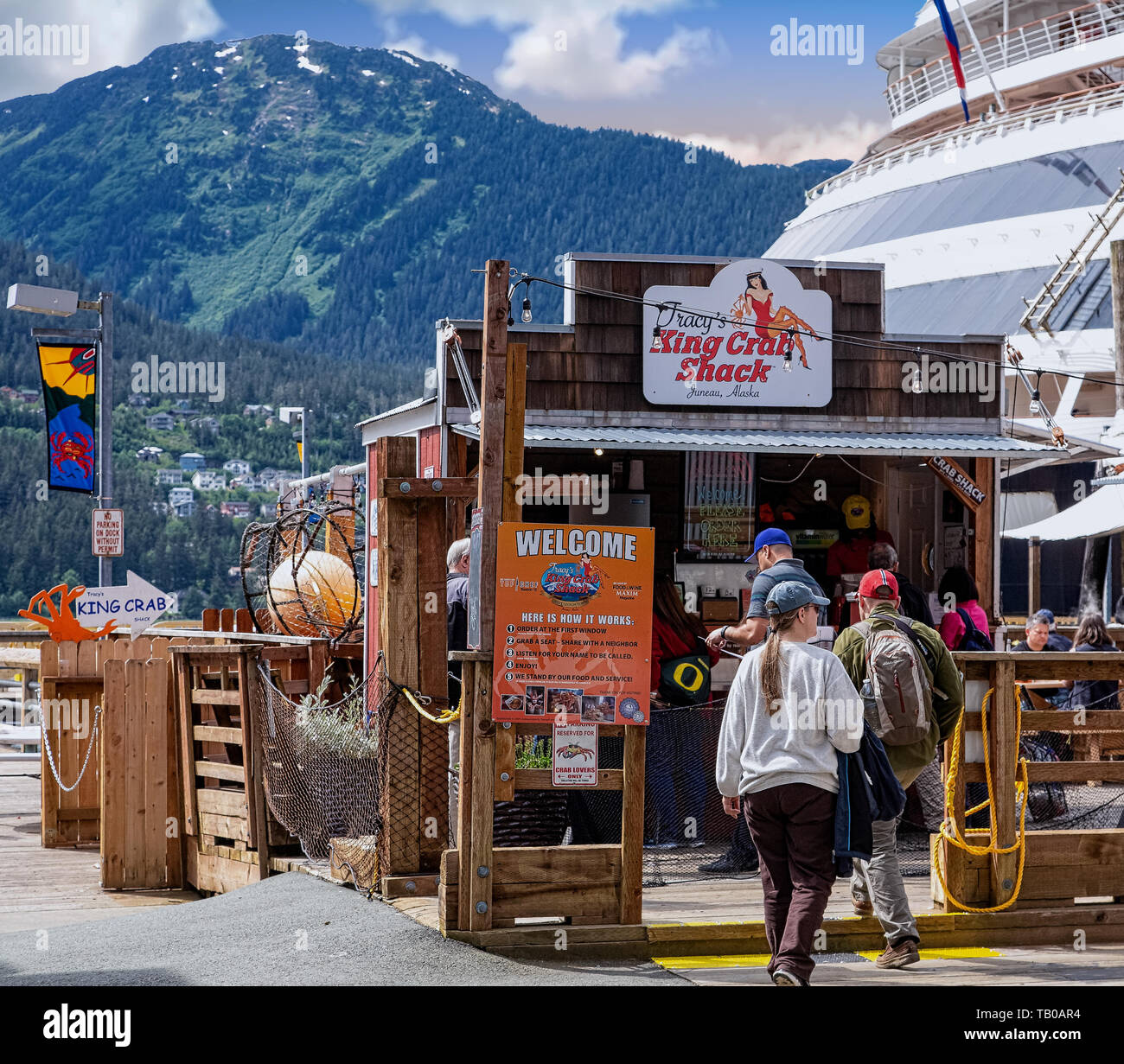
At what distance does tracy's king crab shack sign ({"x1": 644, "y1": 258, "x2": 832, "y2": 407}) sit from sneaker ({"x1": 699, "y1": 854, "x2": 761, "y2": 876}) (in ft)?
15.2

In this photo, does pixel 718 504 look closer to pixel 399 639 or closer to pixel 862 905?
pixel 399 639

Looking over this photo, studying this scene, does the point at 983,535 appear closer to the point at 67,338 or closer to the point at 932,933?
the point at 932,933

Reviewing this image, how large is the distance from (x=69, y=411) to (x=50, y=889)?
8968mm

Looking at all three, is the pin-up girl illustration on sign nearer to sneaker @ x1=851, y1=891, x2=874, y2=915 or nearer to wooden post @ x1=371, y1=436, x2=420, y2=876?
wooden post @ x1=371, y1=436, x2=420, y2=876

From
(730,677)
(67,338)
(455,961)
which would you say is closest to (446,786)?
(455,961)

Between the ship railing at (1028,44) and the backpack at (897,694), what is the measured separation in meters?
36.9

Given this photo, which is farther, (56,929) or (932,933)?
(56,929)

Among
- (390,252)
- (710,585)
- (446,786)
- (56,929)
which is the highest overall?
(390,252)

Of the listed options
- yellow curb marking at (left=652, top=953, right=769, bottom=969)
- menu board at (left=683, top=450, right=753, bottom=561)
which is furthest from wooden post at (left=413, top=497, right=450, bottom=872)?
menu board at (left=683, top=450, right=753, bottom=561)

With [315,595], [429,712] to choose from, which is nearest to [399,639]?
[429,712]

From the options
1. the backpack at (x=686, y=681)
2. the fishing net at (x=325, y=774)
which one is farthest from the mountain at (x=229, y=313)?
the fishing net at (x=325, y=774)

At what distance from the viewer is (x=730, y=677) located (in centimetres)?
1120

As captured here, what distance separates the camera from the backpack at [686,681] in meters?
10.7
